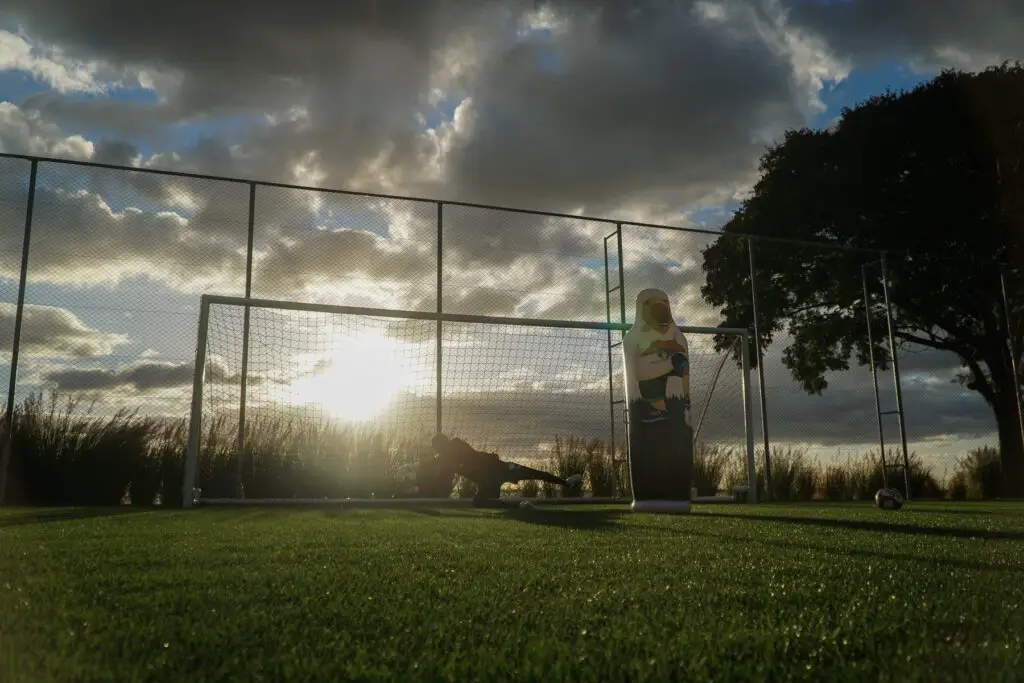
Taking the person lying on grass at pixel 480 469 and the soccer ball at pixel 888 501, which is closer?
the soccer ball at pixel 888 501

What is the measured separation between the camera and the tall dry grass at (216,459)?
7852 mm

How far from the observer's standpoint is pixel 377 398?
866cm

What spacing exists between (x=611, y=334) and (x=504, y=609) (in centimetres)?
780

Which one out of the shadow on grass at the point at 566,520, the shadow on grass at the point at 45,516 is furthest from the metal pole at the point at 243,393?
the shadow on grass at the point at 566,520

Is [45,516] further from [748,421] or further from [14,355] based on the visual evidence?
[748,421]

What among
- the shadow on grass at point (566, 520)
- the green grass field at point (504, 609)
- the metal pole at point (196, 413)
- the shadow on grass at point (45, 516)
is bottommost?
the green grass field at point (504, 609)

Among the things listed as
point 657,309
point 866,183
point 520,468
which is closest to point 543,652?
point 657,309

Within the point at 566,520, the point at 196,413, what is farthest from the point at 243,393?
the point at 566,520

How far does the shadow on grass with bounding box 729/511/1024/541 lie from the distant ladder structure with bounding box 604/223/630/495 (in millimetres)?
3721

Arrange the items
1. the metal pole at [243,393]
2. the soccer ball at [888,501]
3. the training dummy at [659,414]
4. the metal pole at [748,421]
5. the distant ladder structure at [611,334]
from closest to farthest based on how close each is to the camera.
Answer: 1. the training dummy at [659,414]
2. the soccer ball at [888,501]
3. the metal pole at [243,393]
4. the distant ladder structure at [611,334]
5. the metal pole at [748,421]

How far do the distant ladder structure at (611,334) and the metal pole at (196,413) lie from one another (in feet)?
14.5

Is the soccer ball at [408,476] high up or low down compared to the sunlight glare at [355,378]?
down

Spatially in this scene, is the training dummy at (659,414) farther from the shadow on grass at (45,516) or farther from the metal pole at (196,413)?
the metal pole at (196,413)

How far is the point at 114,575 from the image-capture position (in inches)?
99.9
